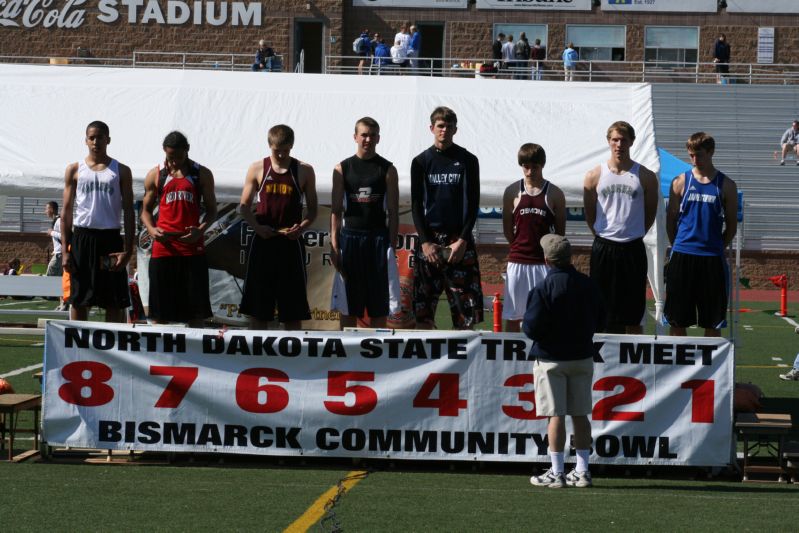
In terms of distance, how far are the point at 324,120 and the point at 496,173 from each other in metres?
2.10

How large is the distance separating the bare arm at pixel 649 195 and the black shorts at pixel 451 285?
49.0 inches

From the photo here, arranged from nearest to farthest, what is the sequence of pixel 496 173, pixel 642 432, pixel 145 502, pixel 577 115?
pixel 145 502 < pixel 642 432 < pixel 496 173 < pixel 577 115

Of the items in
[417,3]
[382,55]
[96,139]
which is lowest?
[96,139]

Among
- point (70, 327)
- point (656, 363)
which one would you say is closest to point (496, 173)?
point (656, 363)

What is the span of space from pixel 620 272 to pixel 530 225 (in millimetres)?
724

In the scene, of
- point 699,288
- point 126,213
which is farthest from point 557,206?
point 126,213

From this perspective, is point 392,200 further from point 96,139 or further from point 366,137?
point 96,139

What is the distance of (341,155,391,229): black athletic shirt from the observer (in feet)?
28.5

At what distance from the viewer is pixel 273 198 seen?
853 centimetres

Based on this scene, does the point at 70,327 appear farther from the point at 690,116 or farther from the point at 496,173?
the point at 690,116

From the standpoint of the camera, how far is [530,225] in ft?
28.0

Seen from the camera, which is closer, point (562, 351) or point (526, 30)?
point (562, 351)

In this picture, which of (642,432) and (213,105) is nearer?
(642,432)

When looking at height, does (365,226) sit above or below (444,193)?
below
